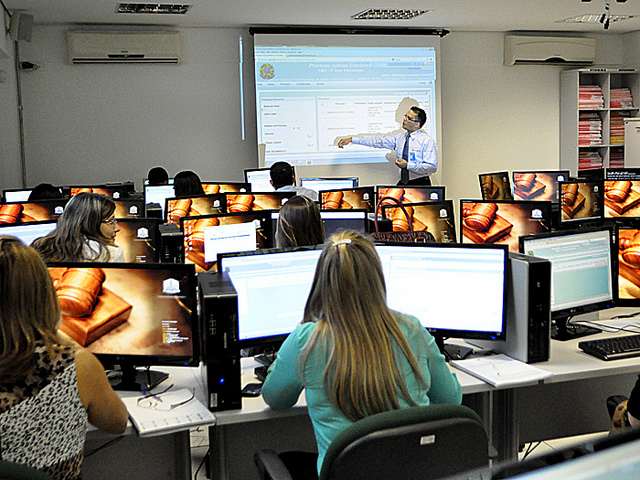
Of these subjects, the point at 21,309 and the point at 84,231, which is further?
the point at 84,231

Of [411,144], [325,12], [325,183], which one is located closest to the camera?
[325,183]

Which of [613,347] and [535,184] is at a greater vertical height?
[535,184]

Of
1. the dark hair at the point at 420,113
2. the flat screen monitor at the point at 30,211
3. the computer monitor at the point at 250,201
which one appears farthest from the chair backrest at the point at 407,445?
the dark hair at the point at 420,113

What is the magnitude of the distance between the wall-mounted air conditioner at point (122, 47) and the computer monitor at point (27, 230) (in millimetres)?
4359

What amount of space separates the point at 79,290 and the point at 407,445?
136 centimetres

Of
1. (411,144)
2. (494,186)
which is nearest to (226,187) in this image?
(494,186)

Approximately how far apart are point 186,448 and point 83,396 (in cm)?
Answer: 71

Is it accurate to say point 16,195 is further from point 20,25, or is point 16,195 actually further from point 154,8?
point 154,8

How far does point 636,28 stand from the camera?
9.36 m

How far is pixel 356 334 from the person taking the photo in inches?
69.0

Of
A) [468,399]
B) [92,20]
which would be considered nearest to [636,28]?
[92,20]

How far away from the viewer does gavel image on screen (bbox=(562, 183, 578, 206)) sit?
523 cm

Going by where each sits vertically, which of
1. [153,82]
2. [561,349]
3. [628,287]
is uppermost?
[153,82]

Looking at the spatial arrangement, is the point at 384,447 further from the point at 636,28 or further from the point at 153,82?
the point at 636,28
